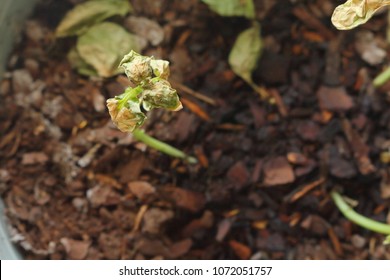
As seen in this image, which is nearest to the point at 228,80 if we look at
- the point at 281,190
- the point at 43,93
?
the point at 281,190

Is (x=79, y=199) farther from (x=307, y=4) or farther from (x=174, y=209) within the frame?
(x=307, y=4)

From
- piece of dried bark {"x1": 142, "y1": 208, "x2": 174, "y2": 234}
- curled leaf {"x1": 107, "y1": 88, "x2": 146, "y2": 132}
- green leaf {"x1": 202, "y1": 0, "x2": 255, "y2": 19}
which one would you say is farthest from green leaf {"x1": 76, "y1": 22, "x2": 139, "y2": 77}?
curled leaf {"x1": 107, "y1": 88, "x2": 146, "y2": 132}

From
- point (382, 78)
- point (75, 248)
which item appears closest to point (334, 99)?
point (382, 78)

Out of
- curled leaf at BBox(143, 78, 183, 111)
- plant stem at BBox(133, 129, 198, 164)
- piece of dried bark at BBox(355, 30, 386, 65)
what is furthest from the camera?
piece of dried bark at BBox(355, 30, 386, 65)

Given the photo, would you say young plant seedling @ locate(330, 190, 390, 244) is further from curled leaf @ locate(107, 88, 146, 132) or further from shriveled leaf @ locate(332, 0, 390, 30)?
curled leaf @ locate(107, 88, 146, 132)

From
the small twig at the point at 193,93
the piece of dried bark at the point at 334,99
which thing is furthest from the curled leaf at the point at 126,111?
the piece of dried bark at the point at 334,99

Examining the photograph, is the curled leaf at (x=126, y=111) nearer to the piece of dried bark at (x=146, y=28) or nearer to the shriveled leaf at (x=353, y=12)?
the shriveled leaf at (x=353, y=12)
